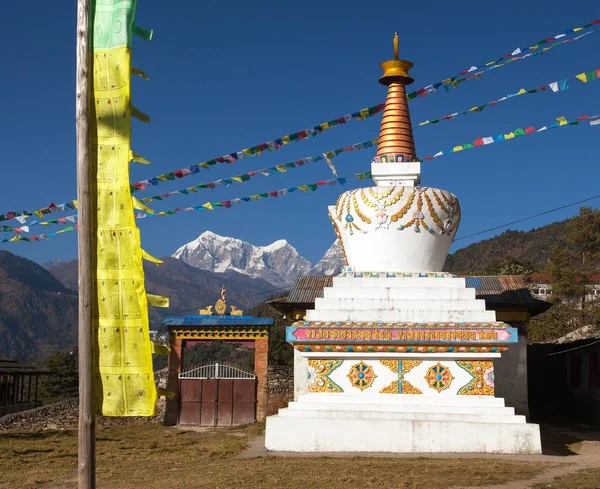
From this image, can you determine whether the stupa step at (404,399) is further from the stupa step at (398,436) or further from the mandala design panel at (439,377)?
the stupa step at (398,436)

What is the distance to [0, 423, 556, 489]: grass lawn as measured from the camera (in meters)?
7.87

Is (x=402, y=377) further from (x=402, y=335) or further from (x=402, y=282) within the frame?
(x=402, y=282)

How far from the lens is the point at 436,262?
12.8 meters

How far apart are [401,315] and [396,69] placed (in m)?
5.48

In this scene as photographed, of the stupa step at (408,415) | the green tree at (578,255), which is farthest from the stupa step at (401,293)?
the green tree at (578,255)

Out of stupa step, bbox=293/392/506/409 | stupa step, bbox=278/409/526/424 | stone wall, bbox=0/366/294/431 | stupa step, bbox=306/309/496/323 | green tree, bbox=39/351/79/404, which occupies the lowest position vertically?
green tree, bbox=39/351/79/404

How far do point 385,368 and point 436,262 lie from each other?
2.55 meters

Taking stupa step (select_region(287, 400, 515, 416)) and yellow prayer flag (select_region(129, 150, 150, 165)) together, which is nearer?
yellow prayer flag (select_region(129, 150, 150, 165))

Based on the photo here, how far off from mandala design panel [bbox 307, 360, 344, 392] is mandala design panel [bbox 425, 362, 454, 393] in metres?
1.48

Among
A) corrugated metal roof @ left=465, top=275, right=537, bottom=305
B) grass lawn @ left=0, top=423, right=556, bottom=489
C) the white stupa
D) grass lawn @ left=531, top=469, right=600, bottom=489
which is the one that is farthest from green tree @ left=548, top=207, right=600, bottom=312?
grass lawn @ left=531, top=469, right=600, bottom=489

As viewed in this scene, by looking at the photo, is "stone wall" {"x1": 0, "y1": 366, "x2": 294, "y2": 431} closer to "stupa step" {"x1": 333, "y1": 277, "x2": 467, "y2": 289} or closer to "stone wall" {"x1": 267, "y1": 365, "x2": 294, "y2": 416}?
"stone wall" {"x1": 267, "y1": 365, "x2": 294, "y2": 416}

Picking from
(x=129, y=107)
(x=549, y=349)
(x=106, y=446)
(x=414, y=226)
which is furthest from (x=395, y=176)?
(x=549, y=349)

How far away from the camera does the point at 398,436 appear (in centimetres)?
1055

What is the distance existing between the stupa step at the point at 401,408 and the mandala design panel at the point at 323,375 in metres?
0.34
